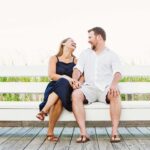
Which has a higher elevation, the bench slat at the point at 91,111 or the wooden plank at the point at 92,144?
the bench slat at the point at 91,111

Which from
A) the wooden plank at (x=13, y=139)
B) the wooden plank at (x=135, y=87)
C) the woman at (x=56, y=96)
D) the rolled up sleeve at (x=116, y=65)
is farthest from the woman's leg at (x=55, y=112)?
the wooden plank at (x=135, y=87)

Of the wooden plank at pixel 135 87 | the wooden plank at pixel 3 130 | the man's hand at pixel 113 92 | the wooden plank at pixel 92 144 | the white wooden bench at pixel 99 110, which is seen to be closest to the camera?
the wooden plank at pixel 92 144

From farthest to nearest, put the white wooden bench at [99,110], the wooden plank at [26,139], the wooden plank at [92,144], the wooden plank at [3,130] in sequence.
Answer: the wooden plank at [3,130], the white wooden bench at [99,110], the wooden plank at [26,139], the wooden plank at [92,144]

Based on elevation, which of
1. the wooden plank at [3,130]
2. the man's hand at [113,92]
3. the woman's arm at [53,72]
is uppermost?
the woman's arm at [53,72]

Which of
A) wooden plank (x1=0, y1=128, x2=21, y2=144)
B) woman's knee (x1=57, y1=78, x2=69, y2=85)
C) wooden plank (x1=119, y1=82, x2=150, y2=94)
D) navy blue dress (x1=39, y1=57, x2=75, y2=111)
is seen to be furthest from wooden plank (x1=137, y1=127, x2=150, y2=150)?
wooden plank (x1=0, y1=128, x2=21, y2=144)

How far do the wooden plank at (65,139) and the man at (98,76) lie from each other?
0.28 meters

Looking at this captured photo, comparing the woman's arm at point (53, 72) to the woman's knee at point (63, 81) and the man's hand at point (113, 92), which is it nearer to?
the woman's knee at point (63, 81)

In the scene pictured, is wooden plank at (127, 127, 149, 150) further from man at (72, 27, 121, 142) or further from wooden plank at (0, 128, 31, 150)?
wooden plank at (0, 128, 31, 150)

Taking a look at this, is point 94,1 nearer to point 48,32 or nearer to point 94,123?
point 48,32

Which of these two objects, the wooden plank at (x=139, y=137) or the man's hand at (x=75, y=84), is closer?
the wooden plank at (x=139, y=137)

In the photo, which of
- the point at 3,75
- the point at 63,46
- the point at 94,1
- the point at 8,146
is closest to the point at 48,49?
the point at 3,75

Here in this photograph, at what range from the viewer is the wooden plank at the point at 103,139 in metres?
4.09

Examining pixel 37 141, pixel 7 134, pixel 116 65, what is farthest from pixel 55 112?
pixel 7 134

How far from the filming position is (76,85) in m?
4.58
